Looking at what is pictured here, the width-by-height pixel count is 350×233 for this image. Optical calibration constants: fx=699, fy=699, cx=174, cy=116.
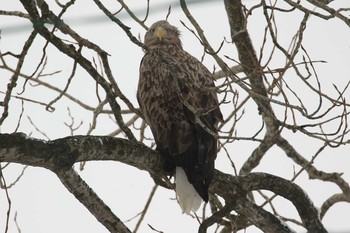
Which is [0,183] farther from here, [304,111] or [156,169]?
[304,111]

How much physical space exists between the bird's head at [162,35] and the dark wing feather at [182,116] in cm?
96

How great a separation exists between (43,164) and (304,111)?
1.36m

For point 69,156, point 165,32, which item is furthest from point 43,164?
point 165,32

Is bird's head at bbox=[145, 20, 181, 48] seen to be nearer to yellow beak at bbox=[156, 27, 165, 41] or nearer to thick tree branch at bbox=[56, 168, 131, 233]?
yellow beak at bbox=[156, 27, 165, 41]

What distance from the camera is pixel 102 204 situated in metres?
3.78

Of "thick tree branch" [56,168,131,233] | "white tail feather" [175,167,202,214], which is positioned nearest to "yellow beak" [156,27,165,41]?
"white tail feather" [175,167,202,214]

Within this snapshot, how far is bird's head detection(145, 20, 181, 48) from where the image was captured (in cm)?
607

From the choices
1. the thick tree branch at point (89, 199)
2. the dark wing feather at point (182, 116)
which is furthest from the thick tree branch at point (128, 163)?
the dark wing feather at point (182, 116)

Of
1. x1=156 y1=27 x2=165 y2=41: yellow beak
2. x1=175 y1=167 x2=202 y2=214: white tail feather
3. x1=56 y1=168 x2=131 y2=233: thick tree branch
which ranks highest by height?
x1=156 y1=27 x2=165 y2=41: yellow beak

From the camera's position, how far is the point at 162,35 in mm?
6082

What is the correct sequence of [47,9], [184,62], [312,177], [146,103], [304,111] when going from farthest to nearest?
[312,177], [184,62], [146,103], [47,9], [304,111]

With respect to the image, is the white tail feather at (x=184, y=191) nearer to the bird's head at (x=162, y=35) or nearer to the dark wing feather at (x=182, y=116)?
the dark wing feather at (x=182, y=116)

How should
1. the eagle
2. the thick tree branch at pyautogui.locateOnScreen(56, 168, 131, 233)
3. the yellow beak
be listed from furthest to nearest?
1. the yellow beak
2. the eagle
3. the thick tree branch at pyautogui.locateOnScreen(56, 168, 131, 233)

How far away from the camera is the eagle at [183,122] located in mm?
4289
